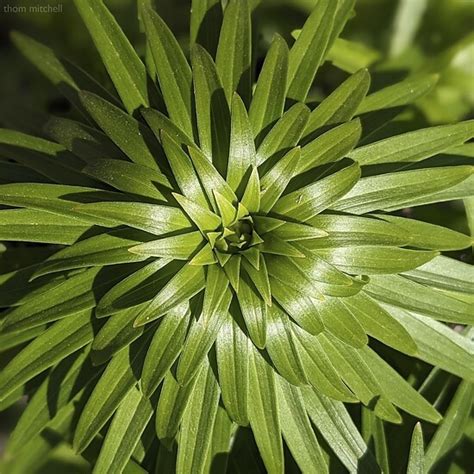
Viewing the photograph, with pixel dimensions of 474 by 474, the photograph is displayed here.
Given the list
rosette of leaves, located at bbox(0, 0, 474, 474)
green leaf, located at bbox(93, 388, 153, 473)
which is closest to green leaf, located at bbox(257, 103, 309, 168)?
rosette of leaves, located at bbox(0, 0, 474, 474)

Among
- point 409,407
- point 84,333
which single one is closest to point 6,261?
point 84,333

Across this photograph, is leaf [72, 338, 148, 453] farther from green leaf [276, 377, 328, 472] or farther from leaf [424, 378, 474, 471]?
leaf [424, 378, 474, 471]

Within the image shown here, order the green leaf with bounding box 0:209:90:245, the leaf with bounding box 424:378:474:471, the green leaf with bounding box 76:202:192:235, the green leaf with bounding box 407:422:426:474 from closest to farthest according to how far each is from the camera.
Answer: the green leaf with bounding box 76:202:192:235
the green leaf with bounding box 0:209:90:245
the green leaf with bounding box 407:422:426:474
the leaf with bounding box 424:378:474:471

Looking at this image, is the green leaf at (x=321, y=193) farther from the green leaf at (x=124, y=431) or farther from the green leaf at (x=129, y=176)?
the green leaf at (x=124, y=431)

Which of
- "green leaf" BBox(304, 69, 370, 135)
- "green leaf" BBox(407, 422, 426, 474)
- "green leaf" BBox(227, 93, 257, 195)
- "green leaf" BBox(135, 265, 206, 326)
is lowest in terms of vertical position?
"green leaf" BBox(407, 422, 426, 474)

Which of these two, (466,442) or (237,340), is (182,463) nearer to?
(237,340)

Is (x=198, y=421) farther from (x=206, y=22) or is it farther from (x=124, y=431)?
(x=206, y=22)

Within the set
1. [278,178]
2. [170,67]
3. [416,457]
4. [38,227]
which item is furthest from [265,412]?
[170,67]
